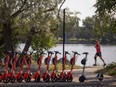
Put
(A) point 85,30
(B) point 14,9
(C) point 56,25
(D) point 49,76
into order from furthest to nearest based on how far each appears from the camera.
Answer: (A) point 85,30 → (C) point 56,25 → (B) point 14,9 → (D) point 49,76

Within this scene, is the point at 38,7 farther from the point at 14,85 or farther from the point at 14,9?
the point at 14,85

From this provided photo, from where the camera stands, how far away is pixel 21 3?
2150 cm

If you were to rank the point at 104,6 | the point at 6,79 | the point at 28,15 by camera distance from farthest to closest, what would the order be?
the point at 28,15 → the point at 104,6 → the point at 6,79

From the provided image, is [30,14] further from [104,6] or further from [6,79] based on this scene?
[6,79]

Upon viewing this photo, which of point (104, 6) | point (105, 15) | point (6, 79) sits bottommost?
point (6, 79)

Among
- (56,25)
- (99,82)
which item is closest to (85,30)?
(56,25)

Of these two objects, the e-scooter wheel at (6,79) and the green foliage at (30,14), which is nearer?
the e-scooter wheel at (6,79)

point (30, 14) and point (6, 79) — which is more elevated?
point (30, 14)

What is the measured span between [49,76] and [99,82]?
2197 mm

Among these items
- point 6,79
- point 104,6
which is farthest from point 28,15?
point 6,79

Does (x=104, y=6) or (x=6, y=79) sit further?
(x=104, y=6)

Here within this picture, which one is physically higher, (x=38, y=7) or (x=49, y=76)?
(x=38, y=7)

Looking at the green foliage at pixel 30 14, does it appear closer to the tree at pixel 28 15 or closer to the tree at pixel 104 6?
the tree at pixel 28 15

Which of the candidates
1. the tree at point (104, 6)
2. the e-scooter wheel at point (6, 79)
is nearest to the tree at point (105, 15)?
the tree at point (104, 6)
